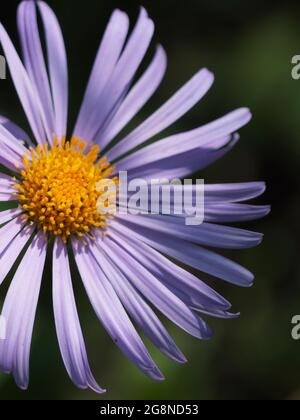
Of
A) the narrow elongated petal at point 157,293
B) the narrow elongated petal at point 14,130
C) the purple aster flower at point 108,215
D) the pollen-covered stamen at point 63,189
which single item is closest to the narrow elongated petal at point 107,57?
the purple aster flower at point 108,215

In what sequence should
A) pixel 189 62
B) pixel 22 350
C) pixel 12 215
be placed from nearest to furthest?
pixel 22 350, pixel 12 215, pixel 189 62

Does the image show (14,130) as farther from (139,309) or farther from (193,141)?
(139,309)

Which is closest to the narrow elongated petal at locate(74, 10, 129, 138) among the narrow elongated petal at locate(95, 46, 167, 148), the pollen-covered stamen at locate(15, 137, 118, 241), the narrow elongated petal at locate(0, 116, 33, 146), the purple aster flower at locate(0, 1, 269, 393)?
the purple aster flower at locate(0, 1, 269, 393)

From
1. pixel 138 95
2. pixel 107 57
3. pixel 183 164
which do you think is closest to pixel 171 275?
pixel 183 164

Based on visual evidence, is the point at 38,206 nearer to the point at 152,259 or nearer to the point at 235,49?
the point at 152,259

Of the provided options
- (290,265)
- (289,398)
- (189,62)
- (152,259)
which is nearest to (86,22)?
(189,62)

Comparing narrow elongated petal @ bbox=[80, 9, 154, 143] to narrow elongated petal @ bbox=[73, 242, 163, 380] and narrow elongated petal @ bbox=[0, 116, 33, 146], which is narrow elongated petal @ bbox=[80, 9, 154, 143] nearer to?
narrow elongated petal @ bbox=[0, 116, 33, 146]
